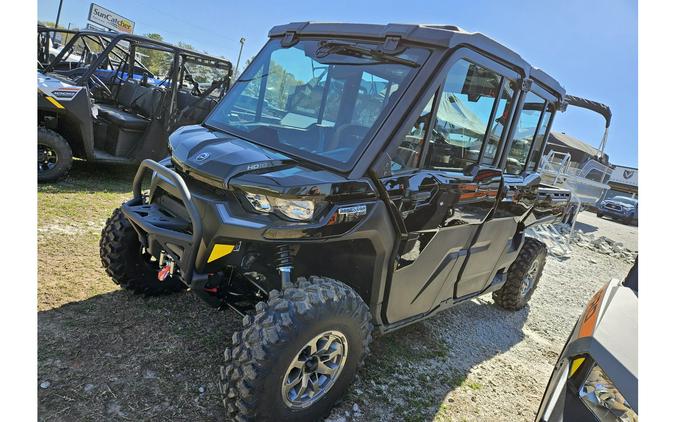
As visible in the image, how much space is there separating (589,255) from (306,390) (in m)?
9.87

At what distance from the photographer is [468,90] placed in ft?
9.73

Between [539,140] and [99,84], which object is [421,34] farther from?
[99,84]

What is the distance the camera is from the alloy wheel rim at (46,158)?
6.16 m

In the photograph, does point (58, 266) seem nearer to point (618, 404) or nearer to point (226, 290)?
point (226, 290)

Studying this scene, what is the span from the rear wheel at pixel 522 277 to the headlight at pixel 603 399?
10.3 feet

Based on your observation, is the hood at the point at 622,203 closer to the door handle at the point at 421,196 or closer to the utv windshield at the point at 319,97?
the door handle at the point at 421,196

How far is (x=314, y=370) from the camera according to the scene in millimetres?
2525

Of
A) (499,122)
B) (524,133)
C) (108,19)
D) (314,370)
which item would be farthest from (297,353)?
(108,19)

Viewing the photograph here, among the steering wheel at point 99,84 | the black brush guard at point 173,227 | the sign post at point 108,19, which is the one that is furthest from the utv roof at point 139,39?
the sign post at point 108,19

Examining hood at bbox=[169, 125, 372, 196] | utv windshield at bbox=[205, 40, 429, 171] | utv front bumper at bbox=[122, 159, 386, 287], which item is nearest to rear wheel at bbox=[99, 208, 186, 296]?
utv front bumper at bbox=[122, 159, 386, 287]

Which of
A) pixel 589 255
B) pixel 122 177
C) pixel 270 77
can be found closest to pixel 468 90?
pixel 270 77

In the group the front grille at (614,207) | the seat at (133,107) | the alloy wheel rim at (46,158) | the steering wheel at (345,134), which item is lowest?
the front grille at (614,207)

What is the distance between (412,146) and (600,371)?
1502 mm

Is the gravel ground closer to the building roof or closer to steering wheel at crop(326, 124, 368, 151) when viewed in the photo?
steering wheel at crop(326, 124, 368, 151)
